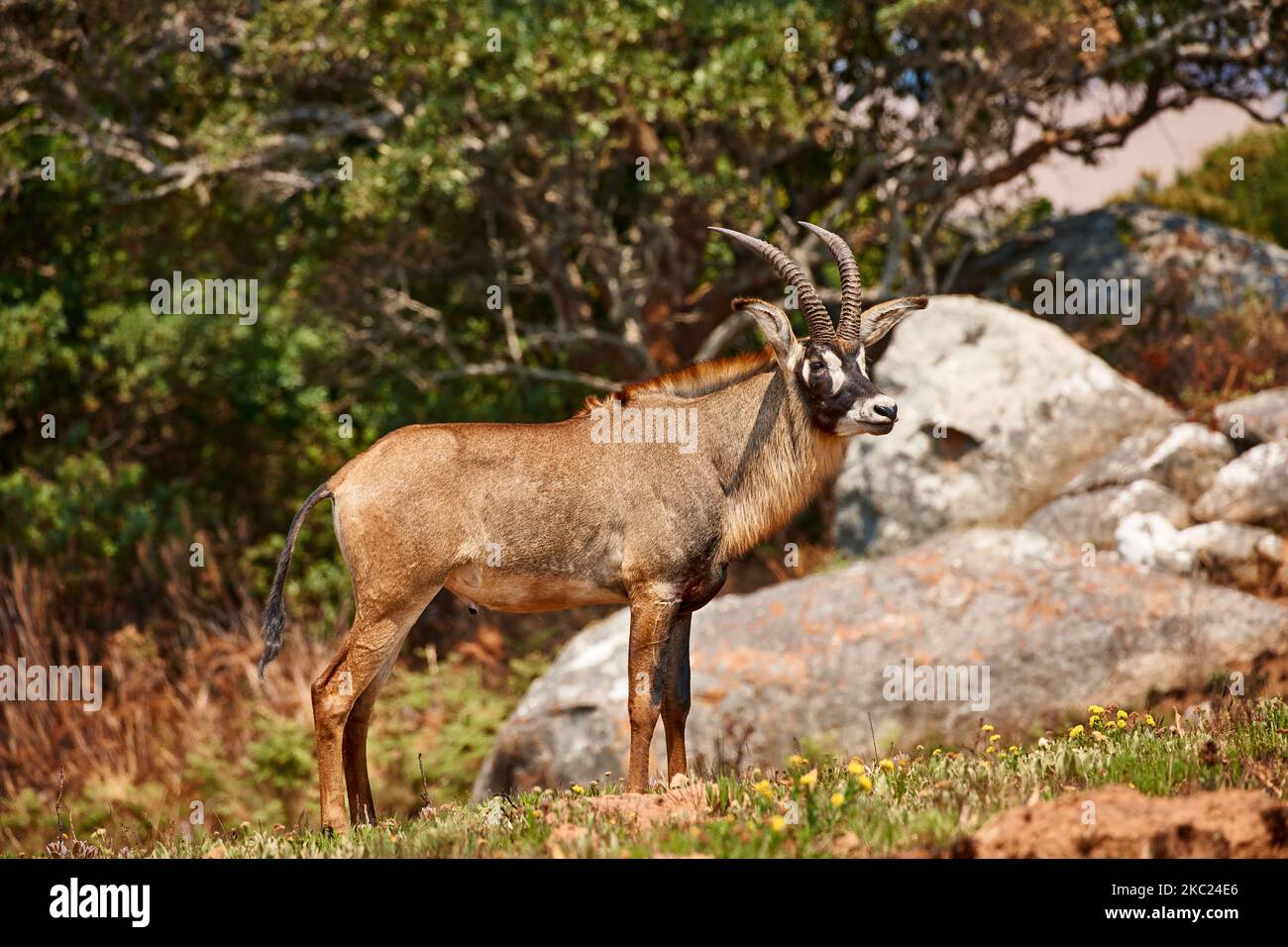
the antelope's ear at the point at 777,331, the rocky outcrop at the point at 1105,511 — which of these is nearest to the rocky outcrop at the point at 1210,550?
the rocky outcrop at the point at 1105,511

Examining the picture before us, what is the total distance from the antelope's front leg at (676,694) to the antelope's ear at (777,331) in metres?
1.64

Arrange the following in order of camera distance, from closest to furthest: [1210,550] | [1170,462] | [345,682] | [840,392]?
[345,682] → [840,392] → [1210,550] → [1170,462]

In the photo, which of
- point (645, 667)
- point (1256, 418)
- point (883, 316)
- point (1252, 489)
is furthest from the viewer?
point (1256, 418)

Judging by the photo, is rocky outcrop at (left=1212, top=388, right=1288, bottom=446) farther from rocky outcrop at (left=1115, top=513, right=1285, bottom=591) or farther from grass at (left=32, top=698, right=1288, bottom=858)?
grass at (left=32, top=698, right=1288, bottom=858)

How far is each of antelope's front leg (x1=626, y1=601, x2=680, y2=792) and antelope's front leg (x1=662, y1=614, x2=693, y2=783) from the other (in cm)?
30

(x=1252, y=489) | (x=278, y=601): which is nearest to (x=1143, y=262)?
(x=1252, y=489)

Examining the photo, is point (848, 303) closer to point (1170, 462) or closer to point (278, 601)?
point (278, 601)

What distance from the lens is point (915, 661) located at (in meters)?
12.2

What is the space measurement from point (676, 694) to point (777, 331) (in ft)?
7.35

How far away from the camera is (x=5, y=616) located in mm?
17234

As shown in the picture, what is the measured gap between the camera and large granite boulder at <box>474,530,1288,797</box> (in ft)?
39.7

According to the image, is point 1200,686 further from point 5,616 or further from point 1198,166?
point 1198,166

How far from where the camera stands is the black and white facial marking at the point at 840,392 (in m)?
8.29

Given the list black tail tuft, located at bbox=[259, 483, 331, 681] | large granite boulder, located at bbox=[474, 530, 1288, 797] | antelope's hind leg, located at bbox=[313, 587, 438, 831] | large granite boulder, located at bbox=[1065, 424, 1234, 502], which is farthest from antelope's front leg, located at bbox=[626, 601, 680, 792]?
large granite boulder, located at bbox=[1065, 424, 1234, 502]
